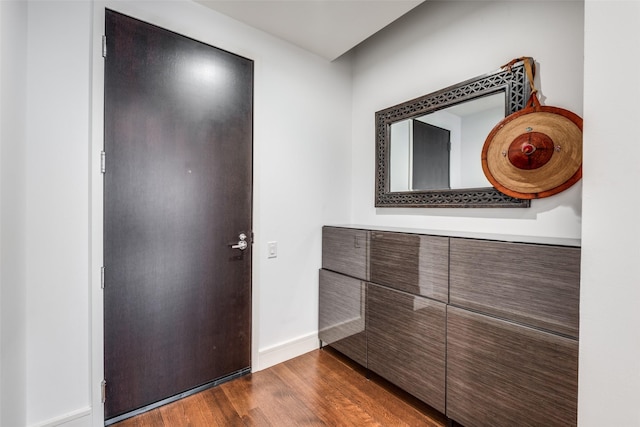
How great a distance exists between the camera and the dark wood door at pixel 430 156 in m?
1.97

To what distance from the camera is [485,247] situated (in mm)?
1422

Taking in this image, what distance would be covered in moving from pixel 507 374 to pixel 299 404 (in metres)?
1.18

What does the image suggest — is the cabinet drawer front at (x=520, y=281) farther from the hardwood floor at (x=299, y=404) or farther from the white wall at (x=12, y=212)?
the white wall at (x=12, y=212)

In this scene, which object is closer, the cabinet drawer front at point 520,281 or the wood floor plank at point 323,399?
the cabinet drawer front at point 520,281

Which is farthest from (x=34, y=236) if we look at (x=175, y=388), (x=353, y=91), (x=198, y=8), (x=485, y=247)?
(x=353, y=91)

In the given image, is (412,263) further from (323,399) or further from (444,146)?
(323,399)

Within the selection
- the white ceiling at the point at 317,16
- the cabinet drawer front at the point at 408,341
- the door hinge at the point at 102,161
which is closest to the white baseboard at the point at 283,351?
the cabinet drawer front at the point at 408,341

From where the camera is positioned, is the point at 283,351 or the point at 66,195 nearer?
the point at 66,195

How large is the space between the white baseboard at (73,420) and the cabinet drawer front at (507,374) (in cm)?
193

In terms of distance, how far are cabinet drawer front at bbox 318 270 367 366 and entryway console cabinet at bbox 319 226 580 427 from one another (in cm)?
1

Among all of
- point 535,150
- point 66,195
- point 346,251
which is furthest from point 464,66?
point 66,195

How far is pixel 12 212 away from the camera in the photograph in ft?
4.12

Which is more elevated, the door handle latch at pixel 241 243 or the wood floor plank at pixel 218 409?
the door handle latch at pixel 241 243

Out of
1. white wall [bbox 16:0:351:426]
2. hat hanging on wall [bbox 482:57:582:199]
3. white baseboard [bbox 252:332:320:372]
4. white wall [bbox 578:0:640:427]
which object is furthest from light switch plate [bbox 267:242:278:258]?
white wall [bbox 578:0:640:427]
